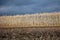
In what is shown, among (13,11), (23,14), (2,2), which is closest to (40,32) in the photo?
(23,14)

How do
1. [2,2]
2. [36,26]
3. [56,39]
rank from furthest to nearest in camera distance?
[2,2]
[36,26]
[56,39]

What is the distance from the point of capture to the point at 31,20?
66.6 inches

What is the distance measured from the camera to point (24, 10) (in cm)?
172

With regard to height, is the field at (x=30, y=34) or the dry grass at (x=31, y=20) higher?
the dry grass at (x=31, y=20)

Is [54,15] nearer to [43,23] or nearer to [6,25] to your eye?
[43,23]

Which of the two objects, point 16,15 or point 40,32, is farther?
point 16,15

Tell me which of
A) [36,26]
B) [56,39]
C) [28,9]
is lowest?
[56,39]

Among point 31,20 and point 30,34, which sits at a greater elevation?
point 31,20

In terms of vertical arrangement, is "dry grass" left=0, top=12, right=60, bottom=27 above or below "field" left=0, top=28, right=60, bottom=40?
above

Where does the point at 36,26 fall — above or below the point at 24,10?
below

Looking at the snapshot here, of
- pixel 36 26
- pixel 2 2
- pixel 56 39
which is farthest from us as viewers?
pixel 2 2

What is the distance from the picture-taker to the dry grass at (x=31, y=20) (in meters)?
1.61

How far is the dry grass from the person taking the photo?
1.61m

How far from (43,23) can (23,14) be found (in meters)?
0.28
